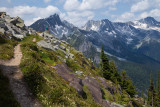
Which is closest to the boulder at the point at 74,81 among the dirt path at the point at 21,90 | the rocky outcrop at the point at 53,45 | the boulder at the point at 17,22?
→ the dirt path at the point at 21,90

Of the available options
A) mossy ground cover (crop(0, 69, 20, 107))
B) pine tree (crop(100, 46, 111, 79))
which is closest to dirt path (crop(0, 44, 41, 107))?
mossy ground cover (crop(0, 69, 20, 107))

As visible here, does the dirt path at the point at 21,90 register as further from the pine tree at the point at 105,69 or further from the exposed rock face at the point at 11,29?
the pine tree at the point at 105,69

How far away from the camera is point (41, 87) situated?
11.2 meters

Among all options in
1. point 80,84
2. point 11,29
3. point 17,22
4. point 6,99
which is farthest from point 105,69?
point 6,99

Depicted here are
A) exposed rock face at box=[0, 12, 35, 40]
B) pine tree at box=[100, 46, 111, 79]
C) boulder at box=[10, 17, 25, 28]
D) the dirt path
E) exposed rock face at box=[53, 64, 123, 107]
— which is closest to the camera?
the dirt path

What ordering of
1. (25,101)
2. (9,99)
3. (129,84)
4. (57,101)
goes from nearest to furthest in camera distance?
(9,99)
(25,101)
(57,101)
(129,84)

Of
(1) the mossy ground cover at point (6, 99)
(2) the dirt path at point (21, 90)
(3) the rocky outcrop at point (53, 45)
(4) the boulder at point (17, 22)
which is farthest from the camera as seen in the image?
(4) the boulder at point (17, 22)

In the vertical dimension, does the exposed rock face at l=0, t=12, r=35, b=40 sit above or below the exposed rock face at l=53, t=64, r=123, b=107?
above

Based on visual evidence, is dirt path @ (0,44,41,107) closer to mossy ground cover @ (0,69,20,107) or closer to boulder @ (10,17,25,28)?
mossy ground cover @ (0,69,20,107)

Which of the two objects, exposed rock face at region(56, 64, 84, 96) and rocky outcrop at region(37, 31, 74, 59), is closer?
exposed rock face at region(56, 64, 84, 96)

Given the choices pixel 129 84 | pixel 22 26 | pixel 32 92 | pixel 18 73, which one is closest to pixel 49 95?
pixel 32 92

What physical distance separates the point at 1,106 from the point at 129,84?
6548 centimetres

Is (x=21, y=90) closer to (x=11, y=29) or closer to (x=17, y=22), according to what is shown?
(x=11, y=29)

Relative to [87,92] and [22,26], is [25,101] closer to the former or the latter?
[87,92]
